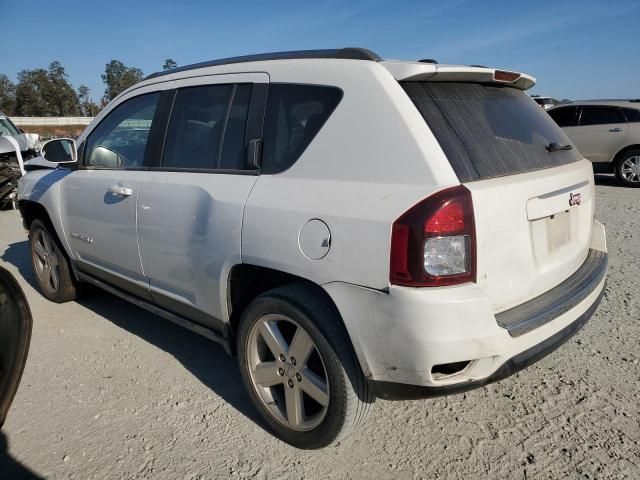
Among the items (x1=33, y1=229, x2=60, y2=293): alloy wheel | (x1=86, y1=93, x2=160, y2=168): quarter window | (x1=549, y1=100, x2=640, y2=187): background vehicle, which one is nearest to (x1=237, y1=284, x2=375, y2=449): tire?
(x1=86, y1=93, x2=160, y2=168): quarter window

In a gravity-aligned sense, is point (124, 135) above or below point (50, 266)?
above

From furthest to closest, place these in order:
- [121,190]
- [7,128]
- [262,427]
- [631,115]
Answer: [7,128], [631,115], [121,190], [262,427]

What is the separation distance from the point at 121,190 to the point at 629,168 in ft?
33.7

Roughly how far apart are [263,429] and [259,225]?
112 cm

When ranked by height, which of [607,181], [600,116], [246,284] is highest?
[600,116]

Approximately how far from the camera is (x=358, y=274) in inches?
74.8

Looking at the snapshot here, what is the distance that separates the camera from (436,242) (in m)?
1.80

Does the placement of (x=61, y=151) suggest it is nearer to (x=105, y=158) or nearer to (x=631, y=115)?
(x=105, y=158)

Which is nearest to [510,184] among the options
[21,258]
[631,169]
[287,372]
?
[287,372]

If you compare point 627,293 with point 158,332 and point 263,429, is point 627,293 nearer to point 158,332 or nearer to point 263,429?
point 263,429

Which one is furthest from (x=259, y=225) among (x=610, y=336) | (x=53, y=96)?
(x=53, y=96)

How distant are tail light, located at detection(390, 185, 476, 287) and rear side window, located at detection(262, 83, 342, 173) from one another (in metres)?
0.69

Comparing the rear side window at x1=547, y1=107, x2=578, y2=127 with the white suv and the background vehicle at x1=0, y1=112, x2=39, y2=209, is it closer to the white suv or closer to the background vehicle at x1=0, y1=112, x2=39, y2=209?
the white suv

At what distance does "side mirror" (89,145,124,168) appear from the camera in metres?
3.36
